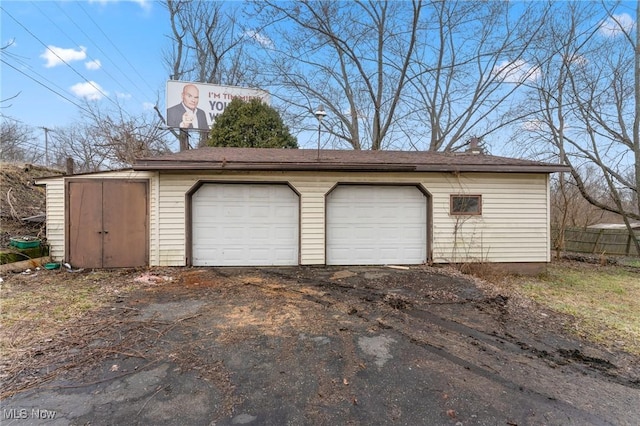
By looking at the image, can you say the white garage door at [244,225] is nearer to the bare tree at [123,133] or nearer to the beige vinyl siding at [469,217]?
the beige vinyl siding at [469,217]

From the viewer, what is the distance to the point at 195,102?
14.1 meters

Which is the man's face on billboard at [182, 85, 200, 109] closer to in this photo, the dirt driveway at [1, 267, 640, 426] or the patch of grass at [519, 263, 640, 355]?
the dirt driveway at [1, 267, 640, 426]

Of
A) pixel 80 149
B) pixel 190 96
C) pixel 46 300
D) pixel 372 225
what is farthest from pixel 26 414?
pixel 80 149

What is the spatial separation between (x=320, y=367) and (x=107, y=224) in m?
6.65

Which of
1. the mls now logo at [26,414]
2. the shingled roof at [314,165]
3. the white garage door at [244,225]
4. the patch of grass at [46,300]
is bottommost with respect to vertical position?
the mls now logo at [26,414]

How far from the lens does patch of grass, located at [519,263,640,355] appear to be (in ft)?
13.9

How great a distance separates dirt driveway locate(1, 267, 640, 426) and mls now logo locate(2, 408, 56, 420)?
0.01 meters

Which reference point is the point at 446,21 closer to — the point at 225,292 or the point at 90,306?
the point at 225,292

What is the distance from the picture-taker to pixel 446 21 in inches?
579

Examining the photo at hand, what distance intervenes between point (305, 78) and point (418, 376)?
14.7 metres

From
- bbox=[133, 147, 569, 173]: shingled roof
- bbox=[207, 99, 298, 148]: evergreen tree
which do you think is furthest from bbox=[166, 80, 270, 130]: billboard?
bbox=[133, 147, 569, 173]: shingled roof

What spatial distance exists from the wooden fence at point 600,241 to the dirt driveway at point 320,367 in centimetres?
1440

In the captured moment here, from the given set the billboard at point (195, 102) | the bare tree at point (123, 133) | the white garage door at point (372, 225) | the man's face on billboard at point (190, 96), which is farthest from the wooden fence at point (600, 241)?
the bare tree at point (123, 133)

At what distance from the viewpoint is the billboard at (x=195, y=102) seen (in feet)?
45.3
